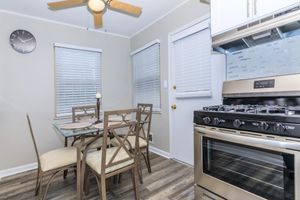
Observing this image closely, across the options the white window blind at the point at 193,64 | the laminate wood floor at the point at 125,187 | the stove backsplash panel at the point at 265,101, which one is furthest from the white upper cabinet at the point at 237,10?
the laminate wood floor at the point at 125,187

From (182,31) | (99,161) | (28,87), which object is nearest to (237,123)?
(99,161)

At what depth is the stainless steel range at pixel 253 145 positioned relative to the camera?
105 cm

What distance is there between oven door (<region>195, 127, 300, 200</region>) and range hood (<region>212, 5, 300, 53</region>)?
88 centimetres

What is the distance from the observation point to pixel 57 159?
1772mm

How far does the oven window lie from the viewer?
1072 millimetres

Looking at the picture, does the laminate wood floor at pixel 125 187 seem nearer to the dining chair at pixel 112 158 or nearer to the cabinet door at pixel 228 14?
the dining chair at pixel 112 158

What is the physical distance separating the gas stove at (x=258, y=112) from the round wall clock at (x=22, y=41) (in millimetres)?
2827

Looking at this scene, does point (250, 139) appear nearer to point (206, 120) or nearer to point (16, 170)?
point (206, 120)

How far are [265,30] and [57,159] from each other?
2285mm

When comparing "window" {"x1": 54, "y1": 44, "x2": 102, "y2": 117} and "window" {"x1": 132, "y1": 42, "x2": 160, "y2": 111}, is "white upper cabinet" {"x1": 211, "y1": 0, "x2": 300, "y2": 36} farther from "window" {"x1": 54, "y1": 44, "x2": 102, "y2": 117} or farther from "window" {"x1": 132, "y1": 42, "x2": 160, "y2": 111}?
"window" {"x1": 54, "y1": 44, "x2": 102, "y2": 117}

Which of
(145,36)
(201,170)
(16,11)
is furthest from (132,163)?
(16,11)

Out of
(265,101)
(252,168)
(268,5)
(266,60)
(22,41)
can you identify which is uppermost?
(22,41)

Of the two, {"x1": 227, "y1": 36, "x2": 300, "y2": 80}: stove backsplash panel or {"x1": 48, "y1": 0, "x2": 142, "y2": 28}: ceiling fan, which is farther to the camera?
{"x1": 48, "y1": 0, "x2": 142, "y2": 28}: ceiling fan

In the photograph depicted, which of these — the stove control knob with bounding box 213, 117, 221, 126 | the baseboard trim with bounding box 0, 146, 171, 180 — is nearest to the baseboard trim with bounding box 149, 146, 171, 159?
the baseboard trim with bounding box 0, 146, 171, 180
